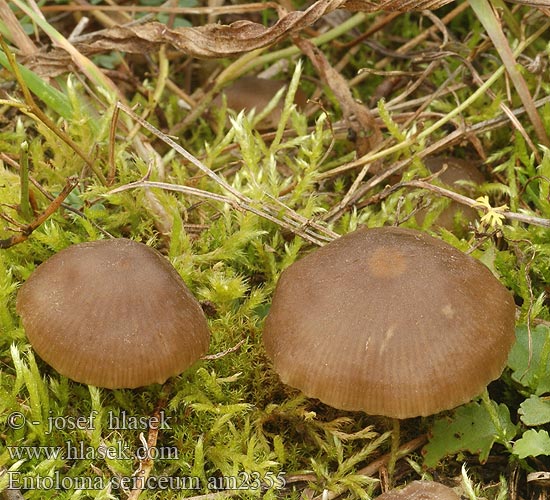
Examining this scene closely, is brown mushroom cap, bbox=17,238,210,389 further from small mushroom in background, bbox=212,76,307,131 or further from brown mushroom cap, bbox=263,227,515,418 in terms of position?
small mushroom in background, bbox=212,76,307,131

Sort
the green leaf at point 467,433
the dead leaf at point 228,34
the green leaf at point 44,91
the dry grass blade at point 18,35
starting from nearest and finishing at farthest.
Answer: the green leaf at point 467,433 < the green leaf at point 44,91 < the dead leaf at point 228,34 < the dry grass blade at point 18,35

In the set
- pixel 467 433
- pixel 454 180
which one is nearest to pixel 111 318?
pixel 467 433

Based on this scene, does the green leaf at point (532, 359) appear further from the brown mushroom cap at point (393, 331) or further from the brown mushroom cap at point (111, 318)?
the brown mushroom cap at point (111, 318)

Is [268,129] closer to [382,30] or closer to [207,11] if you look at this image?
[207,11]

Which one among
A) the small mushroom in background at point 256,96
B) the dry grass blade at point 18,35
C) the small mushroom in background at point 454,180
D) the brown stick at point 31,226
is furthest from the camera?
the small mushroom in background at point 256,96

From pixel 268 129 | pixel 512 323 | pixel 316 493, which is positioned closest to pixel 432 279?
pixel 512 323

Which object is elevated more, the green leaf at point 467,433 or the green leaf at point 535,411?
the green leaf at point 535,411

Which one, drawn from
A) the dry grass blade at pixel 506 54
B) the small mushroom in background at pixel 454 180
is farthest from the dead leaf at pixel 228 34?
the small mushroom in background at pixel 454 180
